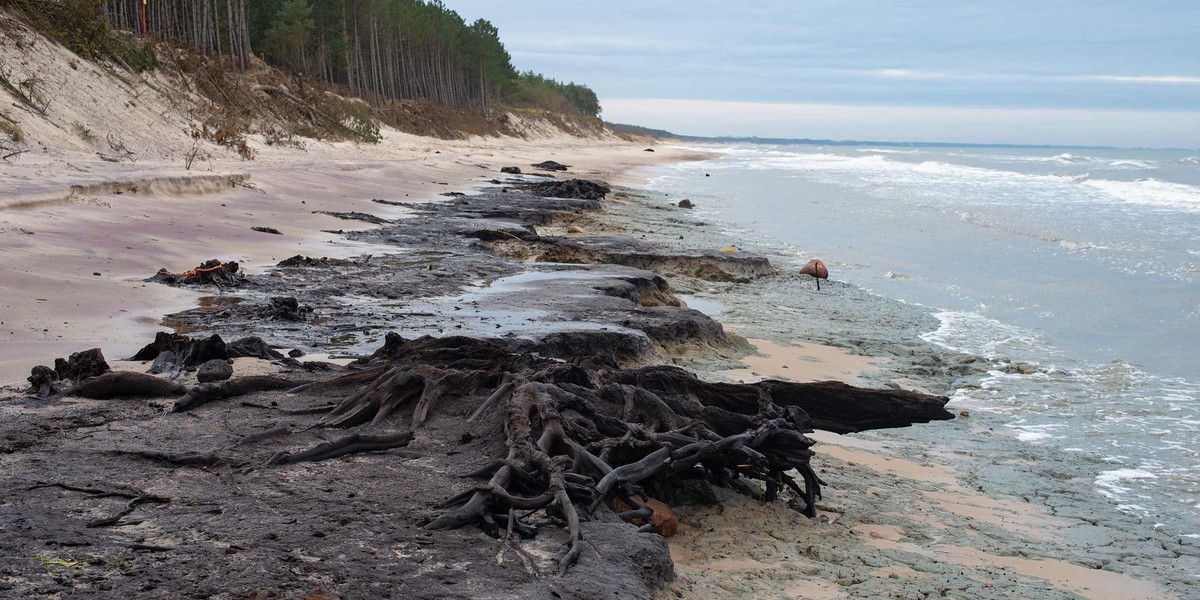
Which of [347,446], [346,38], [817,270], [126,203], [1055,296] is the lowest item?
[1055,296]

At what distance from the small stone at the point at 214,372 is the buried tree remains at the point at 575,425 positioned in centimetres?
31

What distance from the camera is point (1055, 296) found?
12625 millimetres

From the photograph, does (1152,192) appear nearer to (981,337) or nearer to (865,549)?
(981,337)

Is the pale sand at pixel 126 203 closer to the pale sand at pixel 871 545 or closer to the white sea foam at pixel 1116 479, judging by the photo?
the pale sand at pixel 871 545

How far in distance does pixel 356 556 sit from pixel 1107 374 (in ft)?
22.8

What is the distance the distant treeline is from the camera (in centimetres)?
3466

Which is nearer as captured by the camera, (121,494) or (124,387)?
(121,494)

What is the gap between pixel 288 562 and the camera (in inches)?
125

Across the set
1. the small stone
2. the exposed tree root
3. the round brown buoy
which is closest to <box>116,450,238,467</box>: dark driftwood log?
the exposed tree root

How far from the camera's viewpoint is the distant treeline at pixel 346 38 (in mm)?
34656

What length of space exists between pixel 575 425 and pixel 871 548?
4.43 ft

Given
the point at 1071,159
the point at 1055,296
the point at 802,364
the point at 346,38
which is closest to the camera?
the point at 802,364

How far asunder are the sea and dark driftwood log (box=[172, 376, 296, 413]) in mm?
4311

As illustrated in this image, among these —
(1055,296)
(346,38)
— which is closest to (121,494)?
(1055,296)
